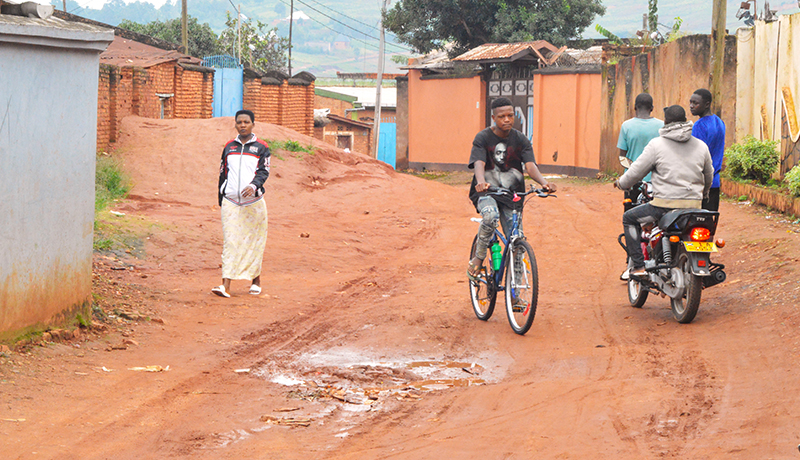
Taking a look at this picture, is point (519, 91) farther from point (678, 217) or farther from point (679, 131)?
point (678, 217)

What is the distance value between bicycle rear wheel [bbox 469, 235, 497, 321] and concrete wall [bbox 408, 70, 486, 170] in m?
20.6

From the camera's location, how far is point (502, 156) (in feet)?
22.6

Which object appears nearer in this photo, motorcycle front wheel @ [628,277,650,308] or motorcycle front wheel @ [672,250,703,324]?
motorcycle front wheel @ [672,250,703,324]

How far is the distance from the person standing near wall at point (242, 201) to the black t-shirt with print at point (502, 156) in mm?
2338

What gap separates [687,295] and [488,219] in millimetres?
1670

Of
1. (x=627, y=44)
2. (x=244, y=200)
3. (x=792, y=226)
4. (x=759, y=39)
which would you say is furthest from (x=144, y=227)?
(x=627, y=44)

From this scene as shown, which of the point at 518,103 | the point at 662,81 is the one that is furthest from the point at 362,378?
the point at 518,103

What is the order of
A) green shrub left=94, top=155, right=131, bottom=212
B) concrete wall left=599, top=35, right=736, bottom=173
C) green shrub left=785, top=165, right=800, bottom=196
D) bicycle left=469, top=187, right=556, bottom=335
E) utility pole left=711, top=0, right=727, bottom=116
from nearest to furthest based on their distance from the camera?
bicycle left=469, top=187, right=556, bottom=335 < green shrub left=785, top=165, right=800, bottom=196 < green shrub left=94, top=155, right=131, bottom=212 < utility pole left=711, top=0, right=727, bottom=116 < concrete wall left=599, top=35, right=736, bottom=173

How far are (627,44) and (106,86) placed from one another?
1540 cm

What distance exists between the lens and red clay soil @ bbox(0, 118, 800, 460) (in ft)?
13.5

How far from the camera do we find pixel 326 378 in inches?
214

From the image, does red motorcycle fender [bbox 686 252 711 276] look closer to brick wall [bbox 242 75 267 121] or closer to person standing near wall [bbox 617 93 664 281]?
person standing near wall [bbox 617 93 664 281]

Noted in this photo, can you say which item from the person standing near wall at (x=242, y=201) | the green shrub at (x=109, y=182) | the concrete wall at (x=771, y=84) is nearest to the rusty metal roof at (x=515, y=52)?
the concrete wall at (x=771, y=84)

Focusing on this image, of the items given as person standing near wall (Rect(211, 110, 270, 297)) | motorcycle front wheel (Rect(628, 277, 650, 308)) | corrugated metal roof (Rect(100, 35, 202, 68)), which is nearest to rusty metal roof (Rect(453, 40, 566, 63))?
corrugated metal roof (Rect(100, 35, 202, 68))
